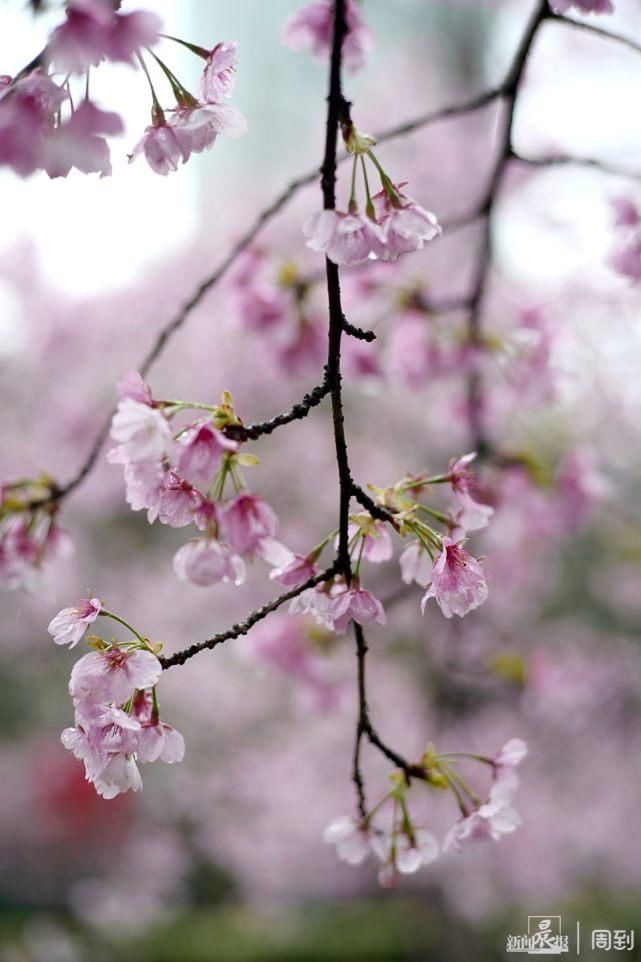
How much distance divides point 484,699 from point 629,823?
266cm

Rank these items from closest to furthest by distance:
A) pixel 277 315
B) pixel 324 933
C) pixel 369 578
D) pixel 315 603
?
pixel 315 603
pixel 277 315
pixel 369 578
pixel 324 933

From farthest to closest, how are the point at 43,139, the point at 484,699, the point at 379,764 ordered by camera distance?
the point at 379,764, the point at 484,699, the point at 43,139

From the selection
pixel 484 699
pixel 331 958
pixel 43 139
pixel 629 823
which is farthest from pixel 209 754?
pixel 43 139

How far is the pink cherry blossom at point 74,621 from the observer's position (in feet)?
2.13

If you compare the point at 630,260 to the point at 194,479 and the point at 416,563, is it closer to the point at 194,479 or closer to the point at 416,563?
the point at 416,563

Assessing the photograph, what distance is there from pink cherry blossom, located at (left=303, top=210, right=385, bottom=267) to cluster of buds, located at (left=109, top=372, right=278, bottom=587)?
0.44 feet

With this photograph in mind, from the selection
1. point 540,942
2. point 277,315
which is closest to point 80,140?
point 277,315

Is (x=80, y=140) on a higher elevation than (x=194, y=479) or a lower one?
higher

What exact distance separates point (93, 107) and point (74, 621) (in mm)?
398

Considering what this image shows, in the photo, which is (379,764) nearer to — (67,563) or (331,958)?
(67,563)

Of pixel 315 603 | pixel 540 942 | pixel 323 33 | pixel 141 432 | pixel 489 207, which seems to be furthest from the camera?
pixel 540 942

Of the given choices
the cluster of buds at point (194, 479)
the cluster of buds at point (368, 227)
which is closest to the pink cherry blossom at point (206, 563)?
the cluster of buds at point (194, 479)

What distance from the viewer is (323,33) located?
1.08m

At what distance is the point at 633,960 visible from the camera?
512 cm
